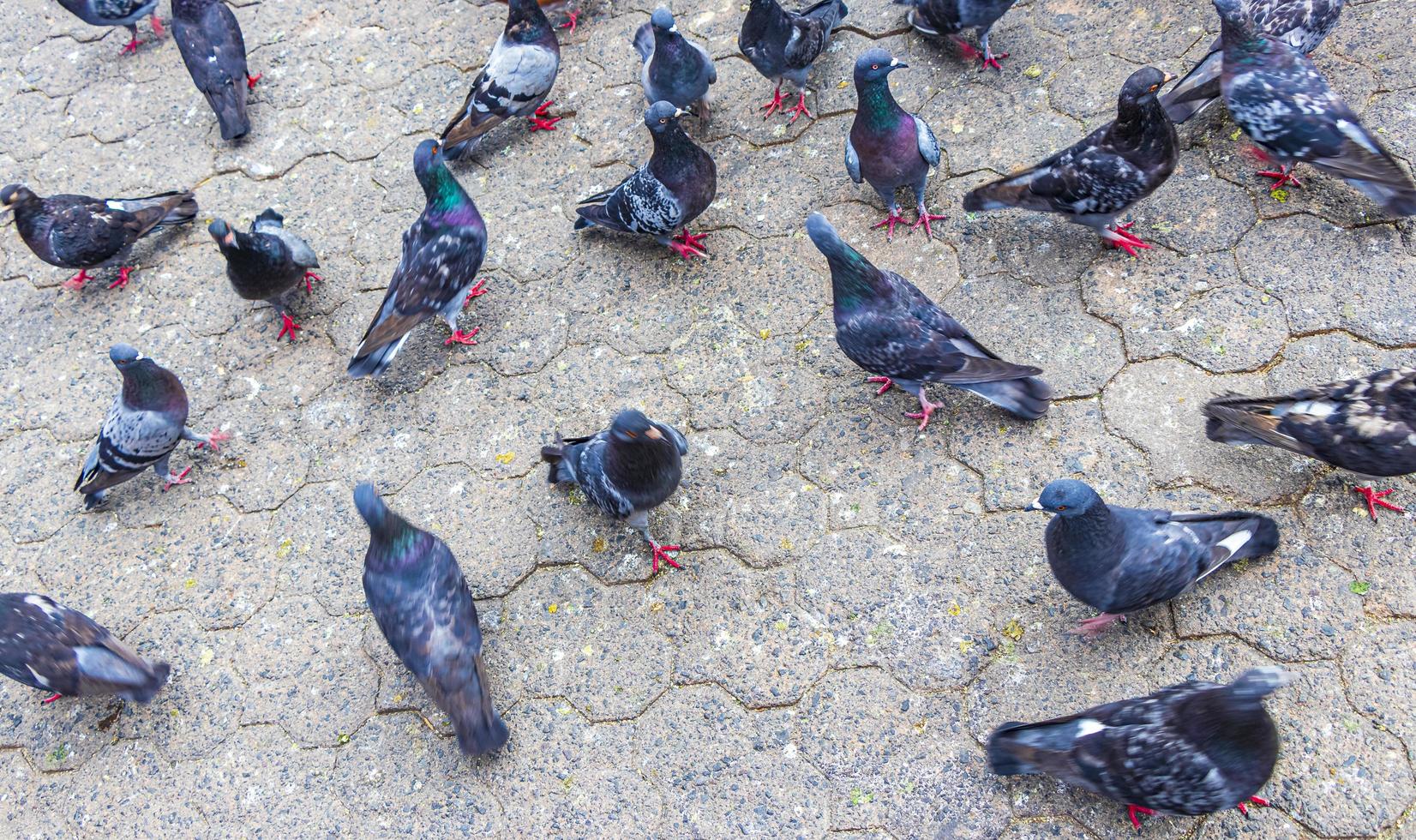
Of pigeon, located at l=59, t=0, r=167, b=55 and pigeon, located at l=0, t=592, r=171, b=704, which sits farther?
pigeon, located at l=59, t=0, r=167, b=55

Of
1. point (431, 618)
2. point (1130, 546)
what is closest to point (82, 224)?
point (431, 618)

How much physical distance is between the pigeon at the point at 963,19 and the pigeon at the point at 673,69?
1091mm

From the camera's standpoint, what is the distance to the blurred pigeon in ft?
12.0

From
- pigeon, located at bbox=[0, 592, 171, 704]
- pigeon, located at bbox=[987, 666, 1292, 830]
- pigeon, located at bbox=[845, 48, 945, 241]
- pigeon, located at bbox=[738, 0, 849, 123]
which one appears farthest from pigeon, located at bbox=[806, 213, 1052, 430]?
pigeon, located at bbox=[0, 592, 171, 704]

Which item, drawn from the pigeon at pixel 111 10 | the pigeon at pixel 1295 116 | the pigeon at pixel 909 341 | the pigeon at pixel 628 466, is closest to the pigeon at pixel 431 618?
the pigeon at pixel 628 466

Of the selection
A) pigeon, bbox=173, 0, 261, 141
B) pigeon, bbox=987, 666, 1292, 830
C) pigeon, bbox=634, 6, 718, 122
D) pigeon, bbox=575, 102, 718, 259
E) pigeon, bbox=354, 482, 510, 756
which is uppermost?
pigeon, bbox=173, 0, 261, 141

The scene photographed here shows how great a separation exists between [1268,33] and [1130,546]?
245 centimetres

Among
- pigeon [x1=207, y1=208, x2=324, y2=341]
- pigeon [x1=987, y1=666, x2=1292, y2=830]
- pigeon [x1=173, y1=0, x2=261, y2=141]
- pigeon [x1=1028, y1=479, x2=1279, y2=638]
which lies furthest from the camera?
pigeon [x1=173, y1=0, x2=261, y2=141]

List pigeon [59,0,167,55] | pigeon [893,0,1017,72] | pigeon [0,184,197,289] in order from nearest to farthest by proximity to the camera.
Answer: pigeon [893,0,1017,72]
pigeon [0,184,197,289]
pigeon [59,0,167,55]

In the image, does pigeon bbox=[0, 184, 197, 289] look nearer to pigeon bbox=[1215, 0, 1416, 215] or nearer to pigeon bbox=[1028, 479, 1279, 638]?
pigeon bbox=[1028, 479, 1279, 638]

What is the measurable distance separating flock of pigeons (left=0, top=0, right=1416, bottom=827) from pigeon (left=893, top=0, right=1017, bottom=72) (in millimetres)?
13

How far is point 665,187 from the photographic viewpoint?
4215 mm

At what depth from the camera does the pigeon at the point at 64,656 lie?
3492 millimetres

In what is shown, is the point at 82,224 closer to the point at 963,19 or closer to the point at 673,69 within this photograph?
the point at 673,69
